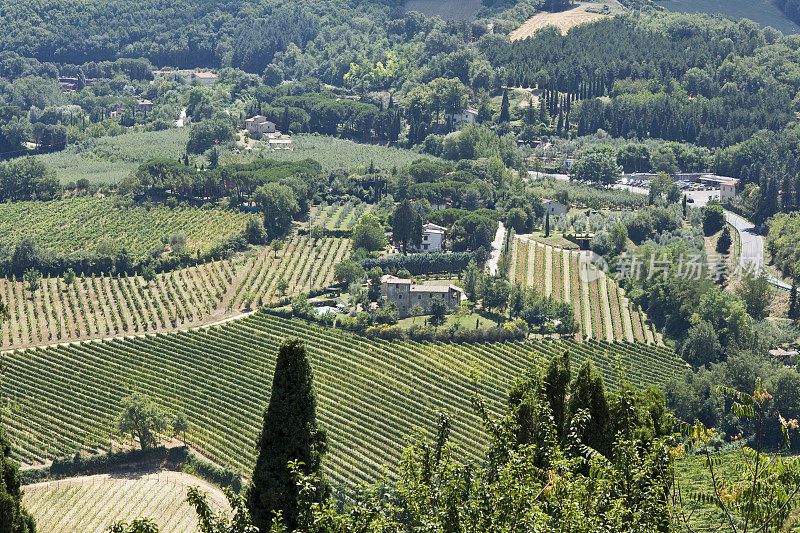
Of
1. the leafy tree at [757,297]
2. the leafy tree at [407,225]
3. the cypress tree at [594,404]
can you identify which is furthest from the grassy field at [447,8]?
the cypress tree at [594,404]

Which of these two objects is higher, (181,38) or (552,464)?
(552,464)

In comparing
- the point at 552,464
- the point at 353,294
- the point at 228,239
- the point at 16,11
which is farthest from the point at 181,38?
the point at 552,464

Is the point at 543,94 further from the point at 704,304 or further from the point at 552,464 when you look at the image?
the point at 552,464

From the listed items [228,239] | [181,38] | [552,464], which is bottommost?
[181,38]

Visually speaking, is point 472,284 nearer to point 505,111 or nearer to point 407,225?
point 407,225

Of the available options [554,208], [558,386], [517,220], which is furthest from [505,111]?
[558,386]

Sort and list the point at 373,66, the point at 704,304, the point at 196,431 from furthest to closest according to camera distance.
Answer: the point at 373,66 < the point at 704,304 < the point at 196,431

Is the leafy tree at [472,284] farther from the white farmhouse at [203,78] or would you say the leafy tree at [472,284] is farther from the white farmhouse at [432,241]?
the white farmhouse at [203,78]
